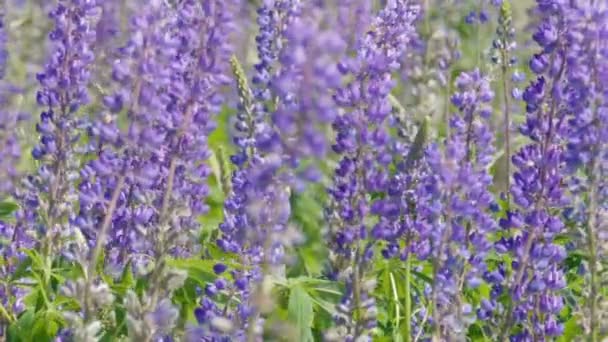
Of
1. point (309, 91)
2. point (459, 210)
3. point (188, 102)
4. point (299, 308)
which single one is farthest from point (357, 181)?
point (309, 91)

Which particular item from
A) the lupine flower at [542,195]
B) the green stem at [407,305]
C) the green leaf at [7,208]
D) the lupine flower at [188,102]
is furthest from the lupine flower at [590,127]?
the green leaf at [7,208]

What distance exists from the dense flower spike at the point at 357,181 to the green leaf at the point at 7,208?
5.07 feet

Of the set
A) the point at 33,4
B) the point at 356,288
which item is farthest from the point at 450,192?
the point at 33,4

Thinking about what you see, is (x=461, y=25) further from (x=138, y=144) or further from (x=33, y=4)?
(x=138, y=144)

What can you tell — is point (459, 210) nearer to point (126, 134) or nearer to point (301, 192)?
point (301, 192)

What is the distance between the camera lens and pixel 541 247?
13.6ft

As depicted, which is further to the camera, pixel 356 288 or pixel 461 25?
pixel 461 25

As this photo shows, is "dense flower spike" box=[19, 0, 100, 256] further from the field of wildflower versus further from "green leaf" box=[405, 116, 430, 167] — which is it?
"green leaf" box=[405, 116, 430, 167]

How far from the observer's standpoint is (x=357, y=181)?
392 cm

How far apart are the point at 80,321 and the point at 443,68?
7.19ft

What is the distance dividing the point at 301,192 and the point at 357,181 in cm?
58

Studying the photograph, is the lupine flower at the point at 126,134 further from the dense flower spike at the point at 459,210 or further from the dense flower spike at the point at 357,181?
the dense flower spike at the point at 459,210

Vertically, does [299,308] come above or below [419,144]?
below

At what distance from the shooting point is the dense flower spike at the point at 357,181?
3.73 m
